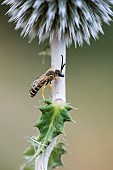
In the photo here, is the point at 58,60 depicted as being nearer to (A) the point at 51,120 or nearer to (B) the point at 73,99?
(A) the point at 51,120

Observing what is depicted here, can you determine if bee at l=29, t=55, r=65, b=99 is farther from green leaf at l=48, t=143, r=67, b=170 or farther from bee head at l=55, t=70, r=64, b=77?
green leaf at l=48, t=143, r=67, b=170

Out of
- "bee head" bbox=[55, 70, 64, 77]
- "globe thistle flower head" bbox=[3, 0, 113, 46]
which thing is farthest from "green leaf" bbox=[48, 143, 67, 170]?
"globe thistle flower head" bbox=[3, 0, 113, 46]

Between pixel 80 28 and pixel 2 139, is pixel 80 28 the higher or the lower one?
the lower one

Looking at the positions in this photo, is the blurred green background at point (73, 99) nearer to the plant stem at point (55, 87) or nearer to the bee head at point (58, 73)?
the plant stem at point (55, 87)

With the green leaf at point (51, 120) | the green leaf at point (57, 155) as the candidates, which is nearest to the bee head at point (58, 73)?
the green leaf at point (51, 120)

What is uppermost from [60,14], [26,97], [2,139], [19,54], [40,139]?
[19,54]

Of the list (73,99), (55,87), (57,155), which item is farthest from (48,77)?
(73,99)

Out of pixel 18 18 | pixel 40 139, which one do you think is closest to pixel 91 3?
pixel 18 18

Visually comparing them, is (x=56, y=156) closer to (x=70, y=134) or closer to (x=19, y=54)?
(x=70, y=134)
